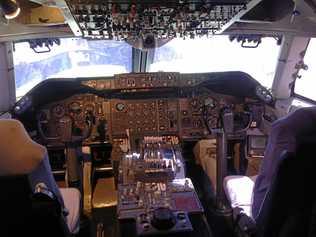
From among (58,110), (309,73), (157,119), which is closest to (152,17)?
(157,119)

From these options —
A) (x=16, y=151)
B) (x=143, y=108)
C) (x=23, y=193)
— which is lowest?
(x=143, y=108)

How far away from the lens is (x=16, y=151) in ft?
5.55

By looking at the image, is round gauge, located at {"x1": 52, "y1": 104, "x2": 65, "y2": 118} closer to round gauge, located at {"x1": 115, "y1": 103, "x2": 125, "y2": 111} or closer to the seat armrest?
round gauge, located at {"x1": 115, "y1": 103, "x2": 125, "y2": 111}

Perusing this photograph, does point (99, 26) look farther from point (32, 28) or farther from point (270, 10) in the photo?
point (270, 10)

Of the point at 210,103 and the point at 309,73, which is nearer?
the point at 210,103

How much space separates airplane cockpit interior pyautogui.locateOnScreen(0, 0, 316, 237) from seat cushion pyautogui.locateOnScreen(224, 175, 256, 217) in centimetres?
1

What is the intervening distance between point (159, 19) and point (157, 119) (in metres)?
1.41

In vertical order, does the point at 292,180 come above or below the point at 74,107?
above

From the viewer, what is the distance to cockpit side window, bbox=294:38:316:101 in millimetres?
3951

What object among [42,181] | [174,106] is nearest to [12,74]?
[174,106]

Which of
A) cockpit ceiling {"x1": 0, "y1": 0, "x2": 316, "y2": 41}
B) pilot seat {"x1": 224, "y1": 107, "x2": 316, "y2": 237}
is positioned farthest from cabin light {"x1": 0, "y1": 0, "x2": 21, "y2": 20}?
pilot seat {"x1": 224, "y1": 107, "x2": 316, "y2": 237}

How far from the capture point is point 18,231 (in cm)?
160

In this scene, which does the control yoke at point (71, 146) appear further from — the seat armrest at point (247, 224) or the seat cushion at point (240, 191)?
the seat armrest at point (247, 224)

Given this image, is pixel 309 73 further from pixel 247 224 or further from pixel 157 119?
pixel 247 224
